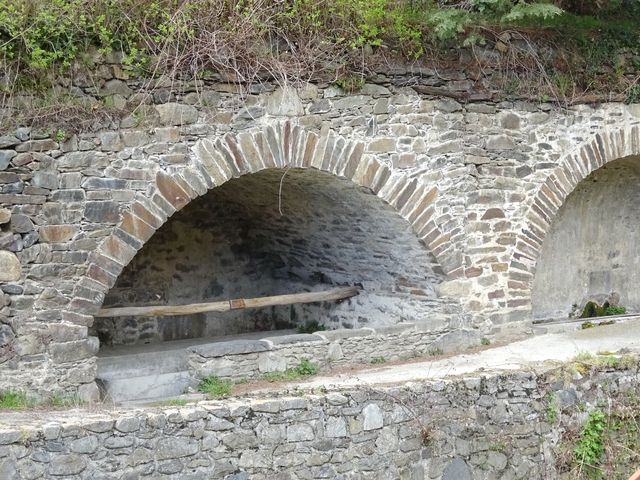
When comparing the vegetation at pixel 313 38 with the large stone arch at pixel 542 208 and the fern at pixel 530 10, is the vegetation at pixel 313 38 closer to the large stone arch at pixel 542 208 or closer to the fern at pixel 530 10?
the fern at pixel 530 10

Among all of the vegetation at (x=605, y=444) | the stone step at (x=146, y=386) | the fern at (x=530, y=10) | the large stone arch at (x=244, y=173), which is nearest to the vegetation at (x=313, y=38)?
the fern at (x=530, y=10)

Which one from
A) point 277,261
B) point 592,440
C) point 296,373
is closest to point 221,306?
point 296,373

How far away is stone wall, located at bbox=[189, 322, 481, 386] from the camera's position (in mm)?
7250

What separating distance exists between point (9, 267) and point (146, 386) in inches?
85.7

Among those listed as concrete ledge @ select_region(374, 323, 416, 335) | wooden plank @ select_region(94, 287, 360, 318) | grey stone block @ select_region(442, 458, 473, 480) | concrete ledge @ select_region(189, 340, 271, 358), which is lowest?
grey stone block @ select_region(442, 458, 473, 480)

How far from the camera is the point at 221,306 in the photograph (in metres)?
8.21

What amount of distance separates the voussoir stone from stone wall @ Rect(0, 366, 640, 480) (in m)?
1.10

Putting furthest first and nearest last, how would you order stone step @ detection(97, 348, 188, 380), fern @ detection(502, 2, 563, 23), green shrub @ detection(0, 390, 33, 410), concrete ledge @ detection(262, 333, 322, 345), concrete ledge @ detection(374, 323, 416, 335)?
1. stone step @ detection(97, 348, 188, 380)
2. concrete ledge @ detection(374, 323, 416, 335)
3. concrete ledge @ detection(262, 333, 322, 345)
4. fern @ detection(502, 2, 563, 23)
5. green shrub @ detection(0, 390, 33, 410)

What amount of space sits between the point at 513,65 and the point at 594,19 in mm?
1098

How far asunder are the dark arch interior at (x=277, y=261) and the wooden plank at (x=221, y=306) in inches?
12.3

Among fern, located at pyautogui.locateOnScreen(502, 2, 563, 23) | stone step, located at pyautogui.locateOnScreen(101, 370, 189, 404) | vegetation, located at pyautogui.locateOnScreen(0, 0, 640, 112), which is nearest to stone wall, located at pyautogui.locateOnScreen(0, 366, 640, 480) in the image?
stone step, located at pyautogui.locateOnScreen(101, 370, 189, 404)

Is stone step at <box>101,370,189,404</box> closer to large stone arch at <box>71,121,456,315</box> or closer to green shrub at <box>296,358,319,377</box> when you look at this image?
green shrub at <box>296,358,319,377</box>

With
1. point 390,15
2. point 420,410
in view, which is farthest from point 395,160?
point 420,410

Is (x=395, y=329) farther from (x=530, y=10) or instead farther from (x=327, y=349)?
(x=530, y=10)
